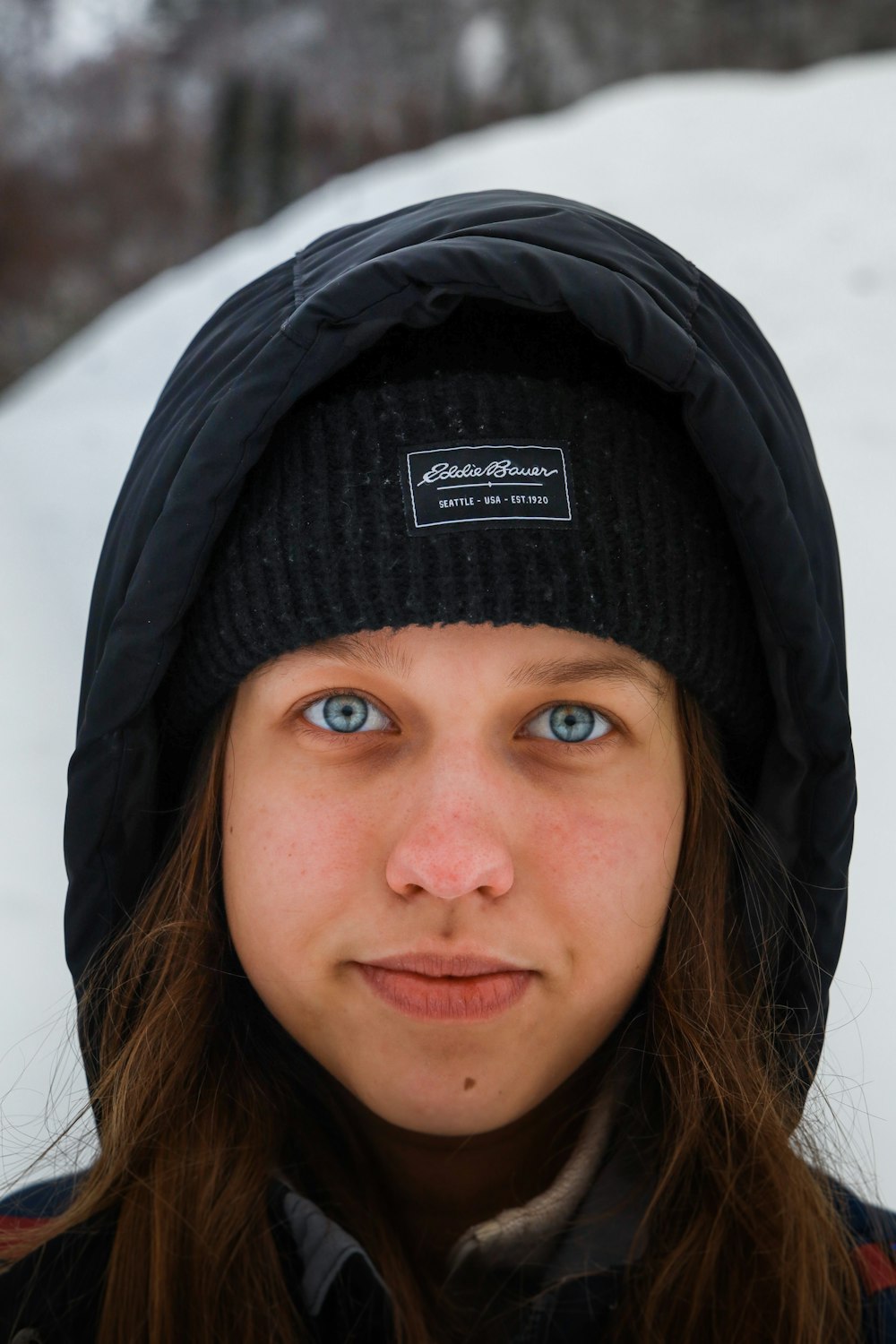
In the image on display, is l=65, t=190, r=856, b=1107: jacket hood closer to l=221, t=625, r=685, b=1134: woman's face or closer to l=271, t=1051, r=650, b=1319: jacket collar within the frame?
l=221, t=625, r=685, b=1134: woman's face

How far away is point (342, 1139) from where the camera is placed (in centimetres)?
132

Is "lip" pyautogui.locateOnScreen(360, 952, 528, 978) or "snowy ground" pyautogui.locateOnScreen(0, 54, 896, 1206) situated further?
"snowy ground" pyautogui.locateOnScreen(0, 54, 896, 1206)

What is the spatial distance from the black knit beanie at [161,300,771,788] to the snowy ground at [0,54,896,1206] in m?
0.76

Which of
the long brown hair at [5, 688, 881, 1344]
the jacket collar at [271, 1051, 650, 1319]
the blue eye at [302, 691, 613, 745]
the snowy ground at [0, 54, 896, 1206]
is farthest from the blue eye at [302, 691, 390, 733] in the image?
the snowy ground at [0, 54, 896, 1206]

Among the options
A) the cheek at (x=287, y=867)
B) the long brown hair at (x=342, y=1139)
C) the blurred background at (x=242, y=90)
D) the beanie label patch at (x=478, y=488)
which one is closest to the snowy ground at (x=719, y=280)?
the blurred background at (x=242, y=90)

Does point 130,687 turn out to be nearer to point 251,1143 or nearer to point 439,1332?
point 251,1143

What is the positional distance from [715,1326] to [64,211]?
74.7 inches

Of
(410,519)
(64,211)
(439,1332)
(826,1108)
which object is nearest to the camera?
(410,519)

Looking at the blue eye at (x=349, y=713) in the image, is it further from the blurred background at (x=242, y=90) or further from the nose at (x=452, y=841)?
the blurred background at (x=242, y=90)

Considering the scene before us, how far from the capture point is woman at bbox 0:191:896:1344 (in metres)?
1.08

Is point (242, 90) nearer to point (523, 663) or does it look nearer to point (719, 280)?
point (719, 280)

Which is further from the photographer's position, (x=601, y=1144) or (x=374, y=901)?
(x=601, y=1144)

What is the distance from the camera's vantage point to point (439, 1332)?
1.21 meters

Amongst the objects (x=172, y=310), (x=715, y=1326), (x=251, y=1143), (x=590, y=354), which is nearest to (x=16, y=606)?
(x=172, y=310)
